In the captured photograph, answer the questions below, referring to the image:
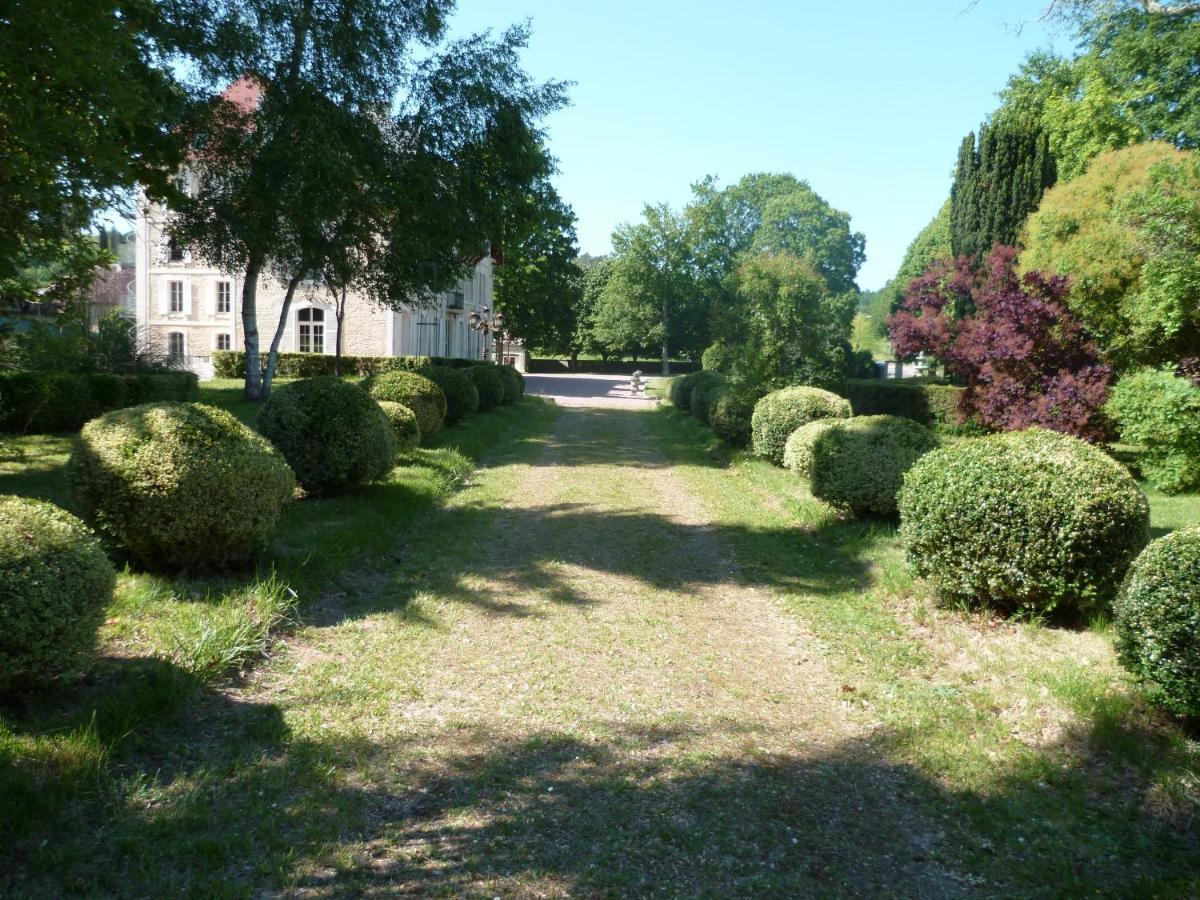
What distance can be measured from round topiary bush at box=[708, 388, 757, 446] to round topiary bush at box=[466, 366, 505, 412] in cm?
781

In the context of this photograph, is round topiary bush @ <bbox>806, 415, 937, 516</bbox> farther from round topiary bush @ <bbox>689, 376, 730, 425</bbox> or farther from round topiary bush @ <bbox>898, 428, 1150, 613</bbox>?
round topiary bush @ <bbox>689, 376, 730, 425</bbox>

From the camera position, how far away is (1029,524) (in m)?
5.44

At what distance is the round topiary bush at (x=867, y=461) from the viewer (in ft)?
28.7

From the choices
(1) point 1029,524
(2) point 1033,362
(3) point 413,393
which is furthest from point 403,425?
(2) point 1033,362

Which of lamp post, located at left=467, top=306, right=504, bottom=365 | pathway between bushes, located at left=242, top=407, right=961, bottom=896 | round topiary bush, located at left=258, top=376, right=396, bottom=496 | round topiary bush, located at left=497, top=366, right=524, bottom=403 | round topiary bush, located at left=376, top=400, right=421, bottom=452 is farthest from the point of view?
lamp post, located at left=467, top=306, right=504, bottom=365

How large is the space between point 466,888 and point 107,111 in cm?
803

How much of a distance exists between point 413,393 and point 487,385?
8794 millimetres

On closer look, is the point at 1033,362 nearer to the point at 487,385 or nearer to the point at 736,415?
the point at 736,415

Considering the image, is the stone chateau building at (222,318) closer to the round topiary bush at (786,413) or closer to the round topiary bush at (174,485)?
the round topiary bush at (786,413)

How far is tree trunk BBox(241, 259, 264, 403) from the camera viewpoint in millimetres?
18781

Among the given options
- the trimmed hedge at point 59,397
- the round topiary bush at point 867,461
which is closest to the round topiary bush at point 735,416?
the round topiary bush at point 867,461

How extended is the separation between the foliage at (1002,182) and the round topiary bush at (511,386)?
1608cm

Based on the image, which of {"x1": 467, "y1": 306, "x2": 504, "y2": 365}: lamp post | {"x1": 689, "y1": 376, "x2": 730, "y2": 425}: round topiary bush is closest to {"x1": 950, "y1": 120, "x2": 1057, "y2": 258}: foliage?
{"x1": 689, "y1": 376, "x2": 730, "y2": 425}: round topiary bush

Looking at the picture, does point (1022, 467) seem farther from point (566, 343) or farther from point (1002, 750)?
point (566, 343)
